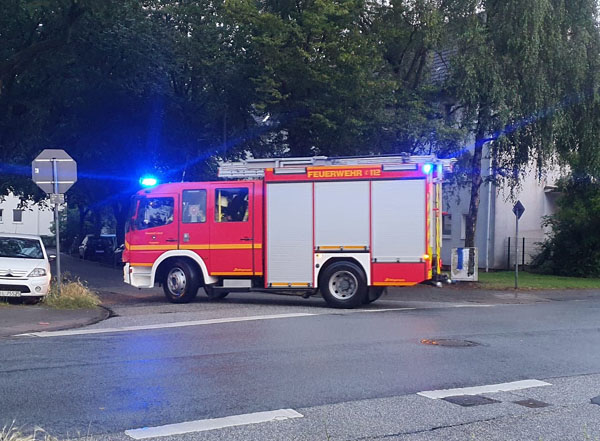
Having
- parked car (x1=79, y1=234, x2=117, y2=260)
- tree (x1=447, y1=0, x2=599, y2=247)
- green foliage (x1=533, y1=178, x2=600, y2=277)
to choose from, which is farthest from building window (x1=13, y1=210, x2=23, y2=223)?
tree (x1=447, y1=0, x2=599, y2=247)

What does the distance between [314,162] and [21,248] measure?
22.5ft

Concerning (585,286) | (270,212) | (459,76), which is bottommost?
(585,286)

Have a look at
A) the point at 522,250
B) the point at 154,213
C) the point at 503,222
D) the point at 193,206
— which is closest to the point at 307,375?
the point at 193,206

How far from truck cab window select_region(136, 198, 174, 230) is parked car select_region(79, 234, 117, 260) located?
2603 cm

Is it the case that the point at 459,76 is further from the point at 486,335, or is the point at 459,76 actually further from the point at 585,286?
the point at 486,335

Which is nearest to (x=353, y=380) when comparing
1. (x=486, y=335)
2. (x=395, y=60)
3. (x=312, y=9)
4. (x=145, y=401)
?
(x=145, y=401)

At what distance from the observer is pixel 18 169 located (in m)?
29.0

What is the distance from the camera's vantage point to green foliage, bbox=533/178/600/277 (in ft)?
99.6

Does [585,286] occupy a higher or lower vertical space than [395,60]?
lower

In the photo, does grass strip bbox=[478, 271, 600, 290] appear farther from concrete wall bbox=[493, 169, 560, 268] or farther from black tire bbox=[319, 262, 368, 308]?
black tire bbox=[319, 262, 368, 308]

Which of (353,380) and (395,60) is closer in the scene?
(353,380)

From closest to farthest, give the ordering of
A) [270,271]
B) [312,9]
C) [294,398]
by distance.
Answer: [294,398], [270,271], [312,9]

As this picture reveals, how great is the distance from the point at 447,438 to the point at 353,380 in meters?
2.25

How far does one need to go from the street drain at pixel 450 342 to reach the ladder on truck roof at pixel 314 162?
521 cm
